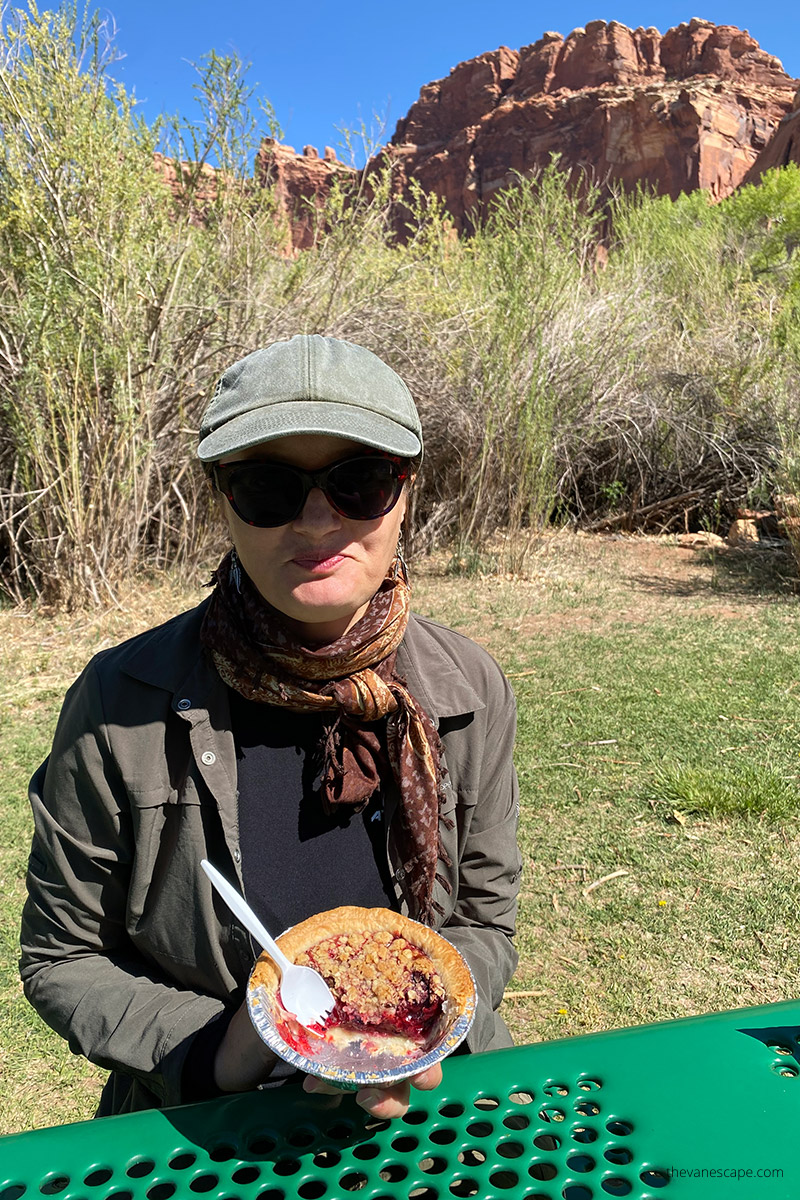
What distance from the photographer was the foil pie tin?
85 cm

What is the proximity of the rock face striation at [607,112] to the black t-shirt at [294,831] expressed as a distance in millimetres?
61357

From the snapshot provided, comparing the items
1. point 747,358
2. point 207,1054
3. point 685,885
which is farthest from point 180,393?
point 747,358

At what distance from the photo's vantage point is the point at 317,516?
1.29 meters

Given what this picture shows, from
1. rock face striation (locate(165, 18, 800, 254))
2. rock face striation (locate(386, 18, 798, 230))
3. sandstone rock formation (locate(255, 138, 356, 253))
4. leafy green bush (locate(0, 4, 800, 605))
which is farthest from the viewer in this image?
rock face striation (locate(386, 18, 798, 230))

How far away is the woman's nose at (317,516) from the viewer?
1.28m

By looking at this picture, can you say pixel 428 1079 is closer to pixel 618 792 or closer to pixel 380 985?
pixel 380 985

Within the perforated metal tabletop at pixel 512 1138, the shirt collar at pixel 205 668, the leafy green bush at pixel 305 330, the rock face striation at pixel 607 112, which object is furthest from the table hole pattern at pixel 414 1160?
the rock face striation at pixel 607 112

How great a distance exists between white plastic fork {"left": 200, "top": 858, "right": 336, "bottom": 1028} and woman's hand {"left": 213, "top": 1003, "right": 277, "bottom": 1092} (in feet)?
0.31

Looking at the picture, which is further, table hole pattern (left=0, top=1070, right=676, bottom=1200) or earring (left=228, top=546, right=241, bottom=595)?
earring (left=228, top=546, right=241, bottom=595)

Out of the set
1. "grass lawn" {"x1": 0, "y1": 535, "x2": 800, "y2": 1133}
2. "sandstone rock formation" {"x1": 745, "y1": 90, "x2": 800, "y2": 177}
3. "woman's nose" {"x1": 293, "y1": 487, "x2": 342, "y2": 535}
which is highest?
"sandstone rock formation" {"x1": 745, "y1": 90, "x2": 800, "y2": 177}

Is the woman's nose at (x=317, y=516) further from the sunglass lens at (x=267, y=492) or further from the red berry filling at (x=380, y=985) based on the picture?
the red berry filling at (x=380, y=985)

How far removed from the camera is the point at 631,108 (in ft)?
193

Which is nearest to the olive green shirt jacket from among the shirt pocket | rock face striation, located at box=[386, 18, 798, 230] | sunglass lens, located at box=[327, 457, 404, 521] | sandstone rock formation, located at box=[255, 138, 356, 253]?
the shirt pocket

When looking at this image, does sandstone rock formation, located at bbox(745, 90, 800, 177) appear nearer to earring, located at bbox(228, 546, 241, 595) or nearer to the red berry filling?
earring, located at bbox(228, 546, 241, 595)
